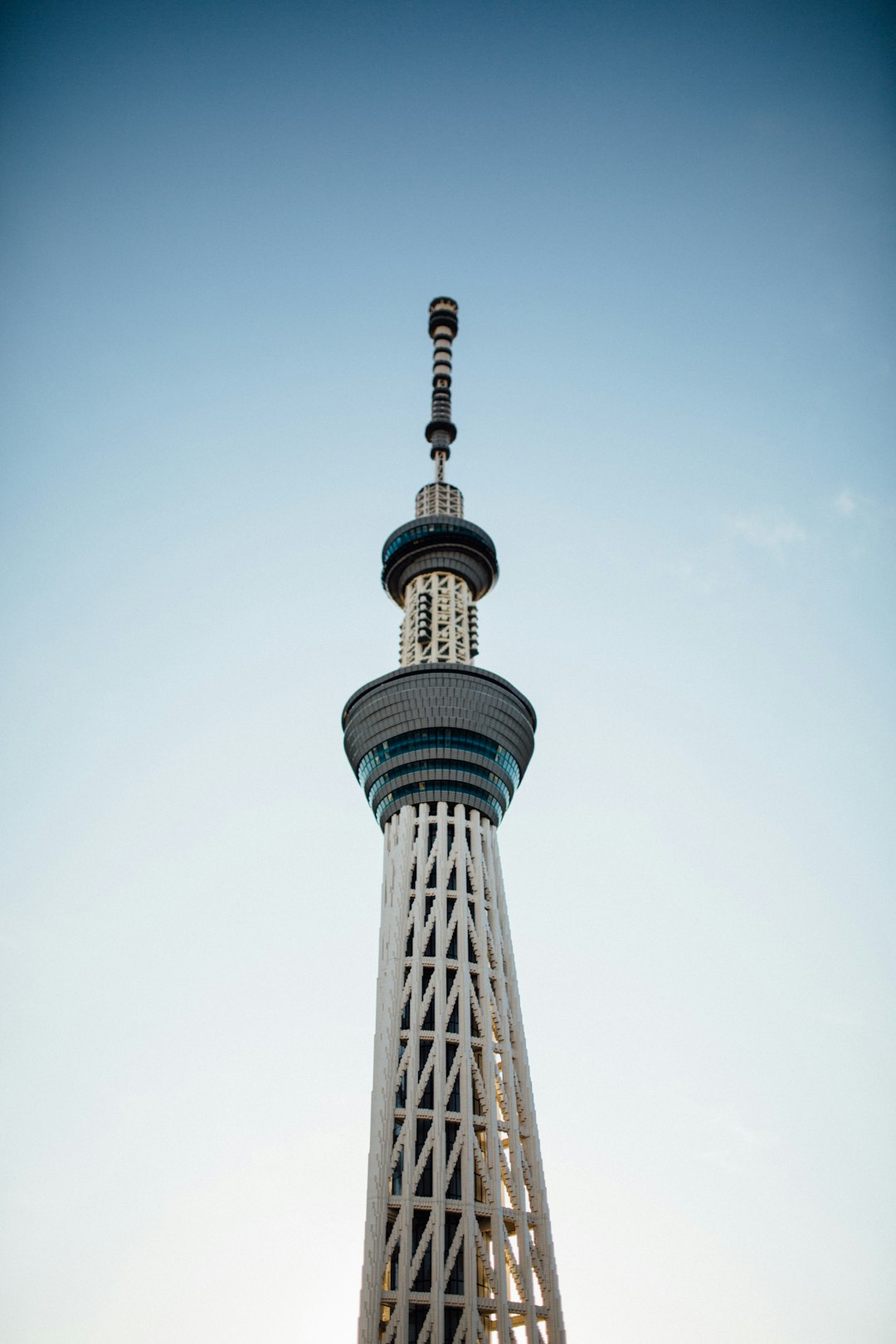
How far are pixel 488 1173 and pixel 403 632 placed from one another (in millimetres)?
50969

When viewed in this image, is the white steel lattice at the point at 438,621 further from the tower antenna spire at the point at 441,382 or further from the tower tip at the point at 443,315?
the tower tip at the point at 443,315

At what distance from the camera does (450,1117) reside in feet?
245

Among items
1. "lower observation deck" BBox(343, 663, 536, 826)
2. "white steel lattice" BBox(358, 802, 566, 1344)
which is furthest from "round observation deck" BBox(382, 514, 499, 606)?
"white steel lattice" BBox(358, 802, 566, 1344)

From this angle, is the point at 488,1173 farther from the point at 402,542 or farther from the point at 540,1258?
the point at 402,542

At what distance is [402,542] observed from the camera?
11212cm

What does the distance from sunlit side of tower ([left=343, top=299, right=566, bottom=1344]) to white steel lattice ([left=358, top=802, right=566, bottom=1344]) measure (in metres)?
0.14

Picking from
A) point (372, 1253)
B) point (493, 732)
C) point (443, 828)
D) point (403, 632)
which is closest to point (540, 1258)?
point (372, 1253)

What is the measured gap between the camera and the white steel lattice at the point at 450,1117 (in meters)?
68.4

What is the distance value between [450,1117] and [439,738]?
30.4m

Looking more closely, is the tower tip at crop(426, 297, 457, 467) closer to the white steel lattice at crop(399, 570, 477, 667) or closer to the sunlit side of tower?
the sunlit side of tower

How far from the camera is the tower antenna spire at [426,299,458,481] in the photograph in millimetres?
118938

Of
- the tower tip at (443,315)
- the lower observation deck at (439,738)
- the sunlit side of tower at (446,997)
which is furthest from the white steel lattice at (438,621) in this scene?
the tower tip at (443,315)

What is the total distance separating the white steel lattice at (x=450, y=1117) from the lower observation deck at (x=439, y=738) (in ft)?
7.35

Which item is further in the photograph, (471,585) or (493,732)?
(471,585)
